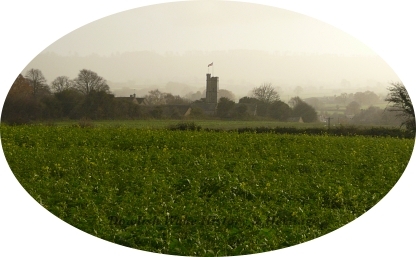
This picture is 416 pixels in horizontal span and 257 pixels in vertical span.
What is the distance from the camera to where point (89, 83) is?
10688mm

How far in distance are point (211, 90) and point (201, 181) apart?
2.38m

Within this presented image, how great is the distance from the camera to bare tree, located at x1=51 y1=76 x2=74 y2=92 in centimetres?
1061

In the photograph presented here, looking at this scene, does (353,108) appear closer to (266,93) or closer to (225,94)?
(266,93)

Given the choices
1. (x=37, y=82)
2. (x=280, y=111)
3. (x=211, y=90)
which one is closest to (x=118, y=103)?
(x=37, y=82)

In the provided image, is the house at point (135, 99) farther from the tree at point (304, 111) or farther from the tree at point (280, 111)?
the tree at point (304, 111)

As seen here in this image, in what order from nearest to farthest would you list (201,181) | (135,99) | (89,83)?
(201,181), (89,83), (135,99)

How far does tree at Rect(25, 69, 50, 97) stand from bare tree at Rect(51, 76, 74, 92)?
0.14 m

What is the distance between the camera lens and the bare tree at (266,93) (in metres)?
10.7

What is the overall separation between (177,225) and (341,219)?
A: 2.38 metres

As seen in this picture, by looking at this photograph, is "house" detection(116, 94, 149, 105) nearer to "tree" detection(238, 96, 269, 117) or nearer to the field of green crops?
the field of green crops

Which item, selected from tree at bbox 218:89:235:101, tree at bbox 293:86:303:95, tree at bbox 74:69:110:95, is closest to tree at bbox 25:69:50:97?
tree at bbox 74:69:110:95

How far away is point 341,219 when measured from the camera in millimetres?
8125

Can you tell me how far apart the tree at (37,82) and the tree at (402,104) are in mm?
6508

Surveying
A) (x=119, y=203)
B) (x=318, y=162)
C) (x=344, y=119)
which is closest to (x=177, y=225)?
(x=119, y=203)
